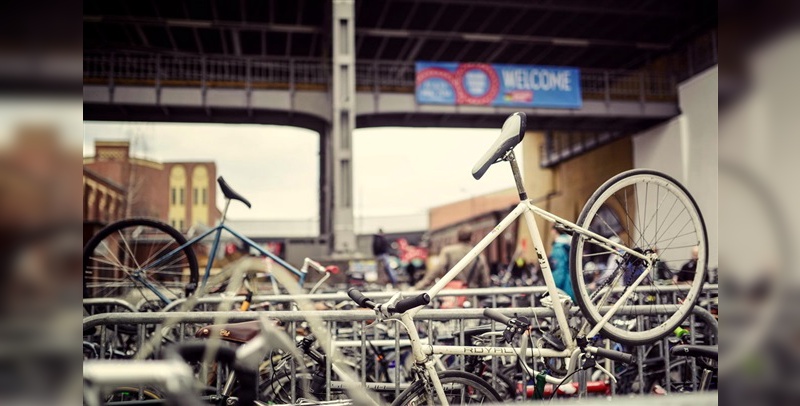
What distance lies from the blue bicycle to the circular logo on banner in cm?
1594

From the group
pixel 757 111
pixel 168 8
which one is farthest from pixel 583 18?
pixel 757 111

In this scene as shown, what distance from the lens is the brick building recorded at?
109 ft

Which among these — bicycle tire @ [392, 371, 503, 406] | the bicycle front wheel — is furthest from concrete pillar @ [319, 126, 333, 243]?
the bicycle front wheel

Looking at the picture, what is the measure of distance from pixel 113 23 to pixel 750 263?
23841 mm

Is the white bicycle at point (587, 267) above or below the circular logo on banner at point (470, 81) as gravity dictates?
below

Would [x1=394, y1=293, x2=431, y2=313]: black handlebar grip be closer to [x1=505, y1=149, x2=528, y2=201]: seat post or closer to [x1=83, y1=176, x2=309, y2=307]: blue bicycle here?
[x1=505, y1=149, x2=528, y2=201]: seat post

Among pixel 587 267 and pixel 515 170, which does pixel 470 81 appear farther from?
pixel 515 170

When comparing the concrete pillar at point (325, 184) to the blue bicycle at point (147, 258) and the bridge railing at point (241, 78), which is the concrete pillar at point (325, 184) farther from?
the blue bicycle at point (147, 258)

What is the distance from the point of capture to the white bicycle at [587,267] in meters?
2.50

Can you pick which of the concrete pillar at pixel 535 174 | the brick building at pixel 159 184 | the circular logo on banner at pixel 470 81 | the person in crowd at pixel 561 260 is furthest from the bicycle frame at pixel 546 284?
the concrete pillar at pixel 535 174

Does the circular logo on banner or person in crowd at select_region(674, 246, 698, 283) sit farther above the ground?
the circular logo on banner

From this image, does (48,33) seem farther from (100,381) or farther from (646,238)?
(646,238)

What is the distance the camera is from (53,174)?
1205 mm

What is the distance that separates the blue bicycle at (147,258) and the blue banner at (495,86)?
1587 centimetres
